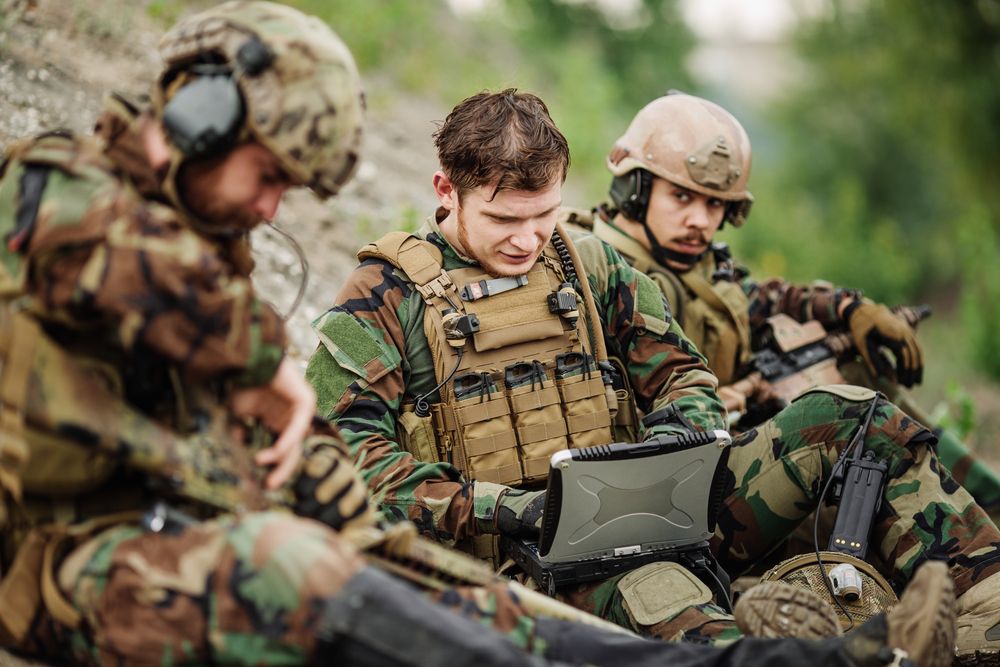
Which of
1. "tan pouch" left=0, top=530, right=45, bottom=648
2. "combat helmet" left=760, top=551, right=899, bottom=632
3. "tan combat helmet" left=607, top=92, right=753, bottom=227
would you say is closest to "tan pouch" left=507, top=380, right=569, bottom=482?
"combat helmet" left=760, top=551, right=899, bottom=632

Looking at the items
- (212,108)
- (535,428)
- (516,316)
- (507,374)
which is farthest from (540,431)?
(212,108)

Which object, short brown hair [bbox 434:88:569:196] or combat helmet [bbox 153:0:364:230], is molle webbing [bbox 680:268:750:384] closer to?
short brown hair [bbox 434:88:569:196]

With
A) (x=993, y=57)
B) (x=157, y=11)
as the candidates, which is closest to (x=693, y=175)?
(x=157, y=11)

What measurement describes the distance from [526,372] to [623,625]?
1.02 m

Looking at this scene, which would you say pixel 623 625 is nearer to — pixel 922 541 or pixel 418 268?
pixel 922 541

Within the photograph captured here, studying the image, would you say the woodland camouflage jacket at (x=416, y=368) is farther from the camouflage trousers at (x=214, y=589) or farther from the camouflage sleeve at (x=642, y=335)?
the camouflage trousers at (x=214, y=589)

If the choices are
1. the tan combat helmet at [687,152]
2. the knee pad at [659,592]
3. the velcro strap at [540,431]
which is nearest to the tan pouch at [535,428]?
the velcro strap at [540,431]

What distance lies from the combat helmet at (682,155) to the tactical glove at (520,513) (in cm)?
215

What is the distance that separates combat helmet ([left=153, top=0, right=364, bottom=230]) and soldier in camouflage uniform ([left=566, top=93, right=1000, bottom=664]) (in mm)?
2883

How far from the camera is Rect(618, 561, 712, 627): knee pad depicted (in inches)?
157

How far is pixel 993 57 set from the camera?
19.8 m

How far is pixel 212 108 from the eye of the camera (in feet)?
9.71

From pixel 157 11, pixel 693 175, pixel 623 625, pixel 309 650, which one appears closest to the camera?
pixel 309 650

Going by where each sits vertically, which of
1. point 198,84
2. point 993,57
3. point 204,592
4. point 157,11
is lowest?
point 204,592
